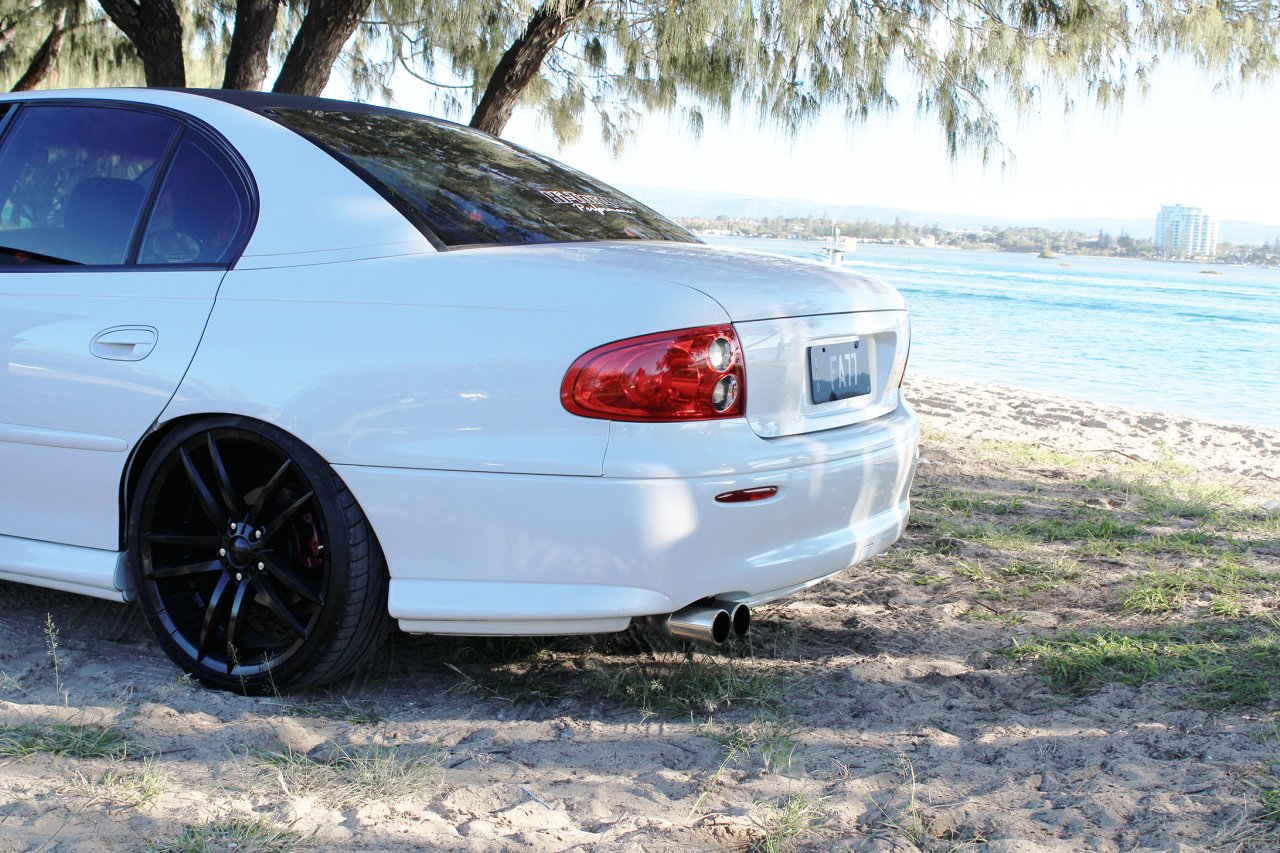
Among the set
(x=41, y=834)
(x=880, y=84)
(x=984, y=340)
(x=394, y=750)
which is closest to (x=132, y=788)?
(x=41, y=834)

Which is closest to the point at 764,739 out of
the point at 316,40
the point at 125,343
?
the point at 125,343

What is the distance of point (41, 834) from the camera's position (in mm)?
2178

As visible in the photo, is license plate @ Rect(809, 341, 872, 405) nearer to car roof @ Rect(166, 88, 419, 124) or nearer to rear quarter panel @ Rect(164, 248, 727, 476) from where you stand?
rear quarter panel @ Rect(164, 248, 727, 476)

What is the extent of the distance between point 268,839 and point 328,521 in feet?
2.63

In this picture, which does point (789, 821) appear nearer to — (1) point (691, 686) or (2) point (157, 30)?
(1) point (691, 686)

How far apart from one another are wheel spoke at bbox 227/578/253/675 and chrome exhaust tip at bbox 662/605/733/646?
1.12m

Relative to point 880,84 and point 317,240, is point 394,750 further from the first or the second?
point 880,84

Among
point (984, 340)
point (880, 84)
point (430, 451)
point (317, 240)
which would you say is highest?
point (880, 84)

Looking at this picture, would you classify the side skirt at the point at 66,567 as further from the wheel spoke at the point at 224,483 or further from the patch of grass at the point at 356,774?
the patch of grass at the point at 356,774

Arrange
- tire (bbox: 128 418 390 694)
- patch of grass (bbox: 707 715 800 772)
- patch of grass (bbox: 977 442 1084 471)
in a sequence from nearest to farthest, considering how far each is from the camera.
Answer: patch of grass (bbox: 707 715 800 772) → tire (bbox: 128 418 390 694) → patch of grass (bbox: 977 442 1084 471)

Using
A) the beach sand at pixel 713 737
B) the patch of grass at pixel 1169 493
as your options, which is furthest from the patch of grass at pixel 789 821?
the patch of grass at pixel 1169 493

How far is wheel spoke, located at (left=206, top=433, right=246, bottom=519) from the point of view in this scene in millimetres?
2887

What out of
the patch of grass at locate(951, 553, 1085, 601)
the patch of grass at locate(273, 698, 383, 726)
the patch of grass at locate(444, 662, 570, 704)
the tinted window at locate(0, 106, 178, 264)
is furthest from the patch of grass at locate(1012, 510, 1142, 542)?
the tinted window at locate(0, 106, 178, 264)

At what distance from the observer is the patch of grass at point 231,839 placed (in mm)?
2145
